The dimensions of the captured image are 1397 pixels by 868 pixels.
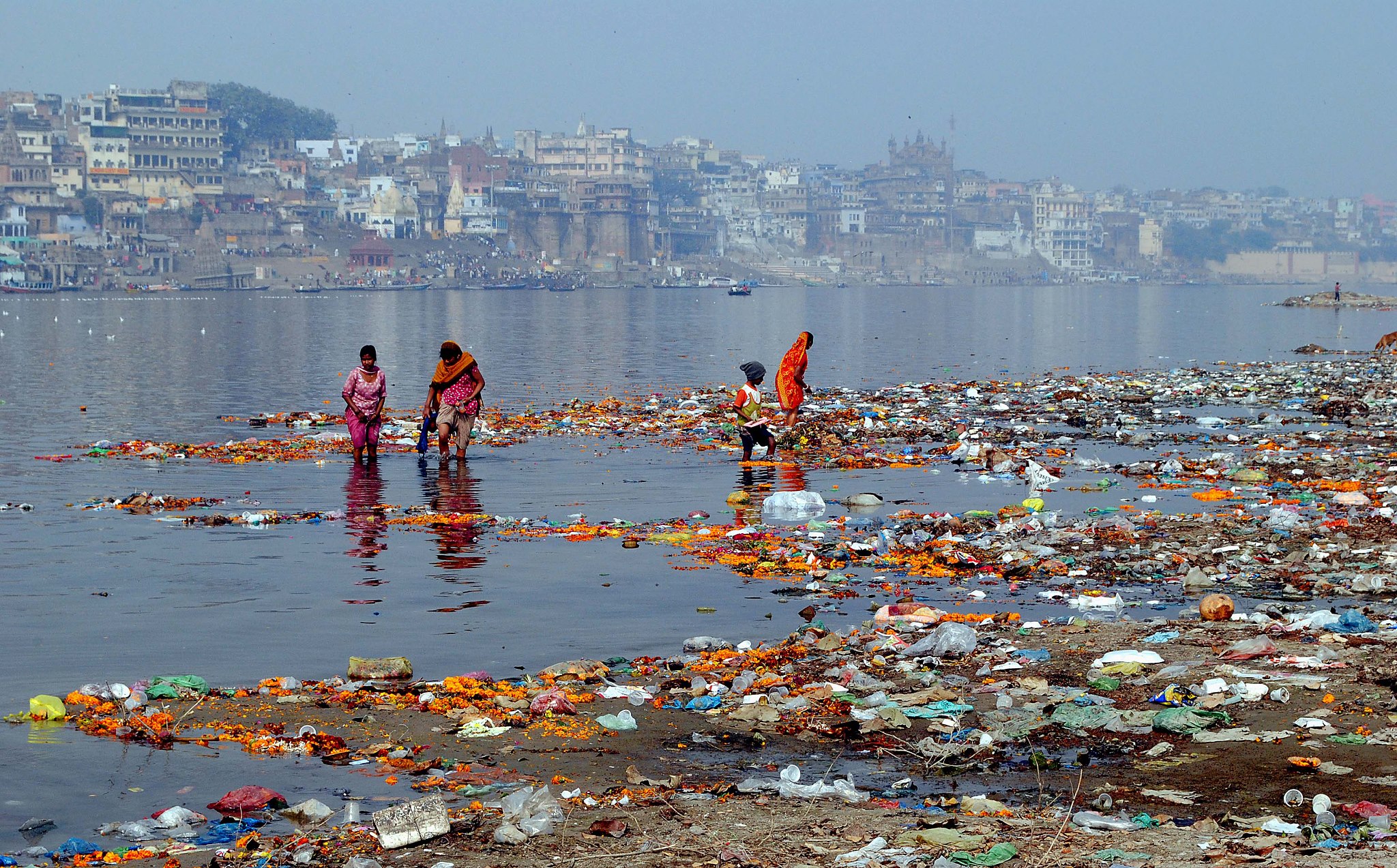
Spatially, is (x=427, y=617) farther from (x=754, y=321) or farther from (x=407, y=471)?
(x=754, y=321)

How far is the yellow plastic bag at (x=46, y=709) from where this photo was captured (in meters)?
6.72

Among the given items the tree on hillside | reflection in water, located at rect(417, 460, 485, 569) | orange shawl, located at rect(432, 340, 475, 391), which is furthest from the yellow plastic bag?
the tree on hillside

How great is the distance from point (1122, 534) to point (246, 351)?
37.9 m

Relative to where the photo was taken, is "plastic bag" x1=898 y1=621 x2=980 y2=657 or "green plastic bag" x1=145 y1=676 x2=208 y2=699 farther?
"plastic bag" x1=898 y1=621 x2=980 y2=657

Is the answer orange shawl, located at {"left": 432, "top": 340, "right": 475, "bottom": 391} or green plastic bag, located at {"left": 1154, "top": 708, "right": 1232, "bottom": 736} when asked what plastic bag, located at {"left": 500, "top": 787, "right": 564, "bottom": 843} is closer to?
green plastic bag, located at {"left": 1154, "top": 708, "right": 1232, "bottom": 736}

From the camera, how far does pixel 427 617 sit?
887cm

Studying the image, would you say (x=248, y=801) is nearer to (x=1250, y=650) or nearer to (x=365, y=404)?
(x=1250, y=650)

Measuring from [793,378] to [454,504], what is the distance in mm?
4381

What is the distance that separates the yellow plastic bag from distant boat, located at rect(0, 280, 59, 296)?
122m

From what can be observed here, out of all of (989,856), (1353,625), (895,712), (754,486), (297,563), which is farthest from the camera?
(754,486)

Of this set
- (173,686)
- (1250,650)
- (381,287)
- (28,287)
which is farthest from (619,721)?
(381,287)

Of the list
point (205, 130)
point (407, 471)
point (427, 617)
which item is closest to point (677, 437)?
point (407, 471)

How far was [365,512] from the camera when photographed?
12.8 meters

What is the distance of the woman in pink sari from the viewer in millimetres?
15403
